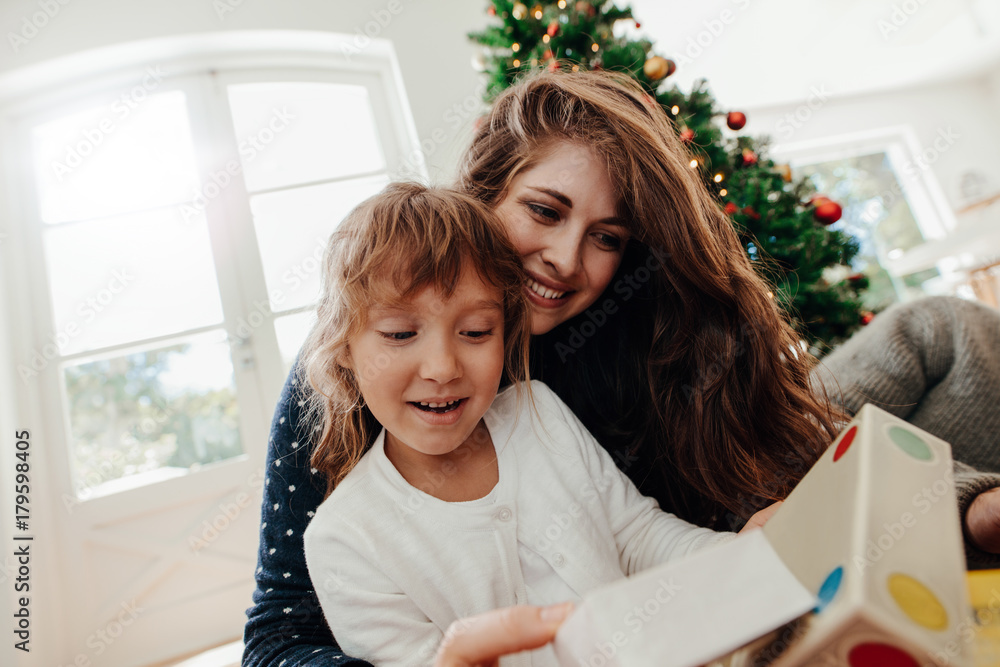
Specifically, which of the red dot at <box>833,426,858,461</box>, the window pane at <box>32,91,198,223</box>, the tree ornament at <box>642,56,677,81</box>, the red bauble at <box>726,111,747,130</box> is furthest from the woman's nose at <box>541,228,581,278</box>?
the window pane at <box>32,91,198,223</box>

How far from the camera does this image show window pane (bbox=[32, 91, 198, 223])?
2.77m

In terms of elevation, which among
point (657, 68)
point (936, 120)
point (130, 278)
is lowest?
point (657, 68)

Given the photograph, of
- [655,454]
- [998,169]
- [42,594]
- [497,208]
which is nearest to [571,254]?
[497,208]

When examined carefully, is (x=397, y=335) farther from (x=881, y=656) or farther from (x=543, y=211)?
(x=881, y=656)

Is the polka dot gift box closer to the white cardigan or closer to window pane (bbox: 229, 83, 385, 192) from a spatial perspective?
the white cardigan

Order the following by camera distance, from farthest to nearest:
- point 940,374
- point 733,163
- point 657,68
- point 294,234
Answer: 1. point 294,234
2. point 733,163
3. point 657,68
4. point 940,374

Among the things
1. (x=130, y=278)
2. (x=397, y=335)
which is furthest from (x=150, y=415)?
(x=397, y=335)

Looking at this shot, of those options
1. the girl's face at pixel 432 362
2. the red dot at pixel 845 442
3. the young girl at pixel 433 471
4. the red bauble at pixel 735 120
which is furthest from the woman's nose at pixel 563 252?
the red bauble at pixel 735 120

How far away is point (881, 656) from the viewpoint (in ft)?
1.06

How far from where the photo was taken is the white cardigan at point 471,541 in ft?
2.51

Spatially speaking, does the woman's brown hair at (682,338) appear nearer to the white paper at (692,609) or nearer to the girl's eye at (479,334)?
the girl's eye at (479,334)

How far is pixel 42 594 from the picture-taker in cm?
236

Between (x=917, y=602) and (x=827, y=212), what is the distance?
5.76 feet

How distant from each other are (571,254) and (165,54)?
2.77m
